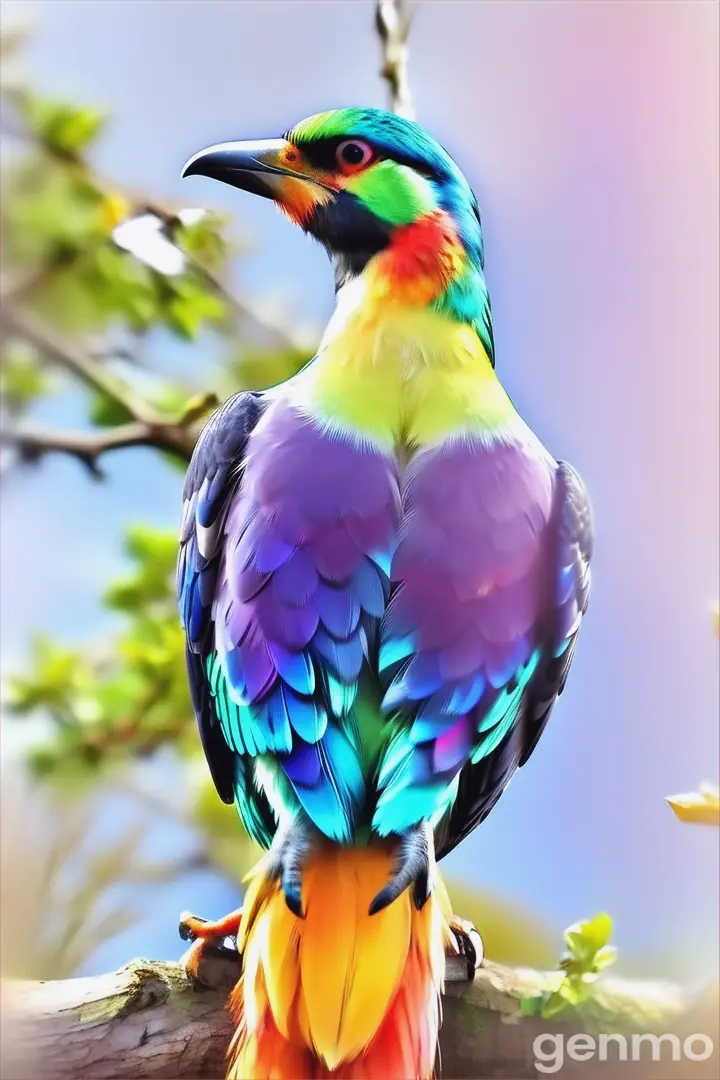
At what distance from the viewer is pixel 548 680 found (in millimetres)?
943

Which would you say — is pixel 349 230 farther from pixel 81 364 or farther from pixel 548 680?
pixel 548 680

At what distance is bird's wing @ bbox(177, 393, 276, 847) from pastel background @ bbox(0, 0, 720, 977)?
12cm

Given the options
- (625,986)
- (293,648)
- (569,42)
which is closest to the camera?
(293,648)

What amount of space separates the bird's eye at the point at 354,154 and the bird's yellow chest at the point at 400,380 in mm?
121

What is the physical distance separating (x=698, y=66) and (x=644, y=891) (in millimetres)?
877

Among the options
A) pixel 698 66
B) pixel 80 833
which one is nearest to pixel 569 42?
pixel 698 66

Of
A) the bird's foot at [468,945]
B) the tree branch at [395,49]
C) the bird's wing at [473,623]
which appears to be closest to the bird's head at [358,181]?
the tree branch at [395,49]

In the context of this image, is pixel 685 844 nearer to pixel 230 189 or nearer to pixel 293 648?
pixel 293 648

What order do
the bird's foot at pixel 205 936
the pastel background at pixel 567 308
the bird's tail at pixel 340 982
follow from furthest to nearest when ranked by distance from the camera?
the pastel background at pixel 567 308 < the bird's foot at pixel 205 936 < the bird's tail at pixel 340 982

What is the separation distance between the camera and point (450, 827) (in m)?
0.93

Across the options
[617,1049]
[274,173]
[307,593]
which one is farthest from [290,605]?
[617,1049]

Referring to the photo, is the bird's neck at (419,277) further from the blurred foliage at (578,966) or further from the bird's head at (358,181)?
the blurred foliage at (578,966)

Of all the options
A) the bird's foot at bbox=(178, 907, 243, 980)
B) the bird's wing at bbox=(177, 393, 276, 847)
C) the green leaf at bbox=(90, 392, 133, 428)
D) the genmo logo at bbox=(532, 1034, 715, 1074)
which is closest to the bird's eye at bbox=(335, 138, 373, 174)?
the bird's wing at bbox=(177, 393, 276, 847)

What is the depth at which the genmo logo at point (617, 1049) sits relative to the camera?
96 cm
